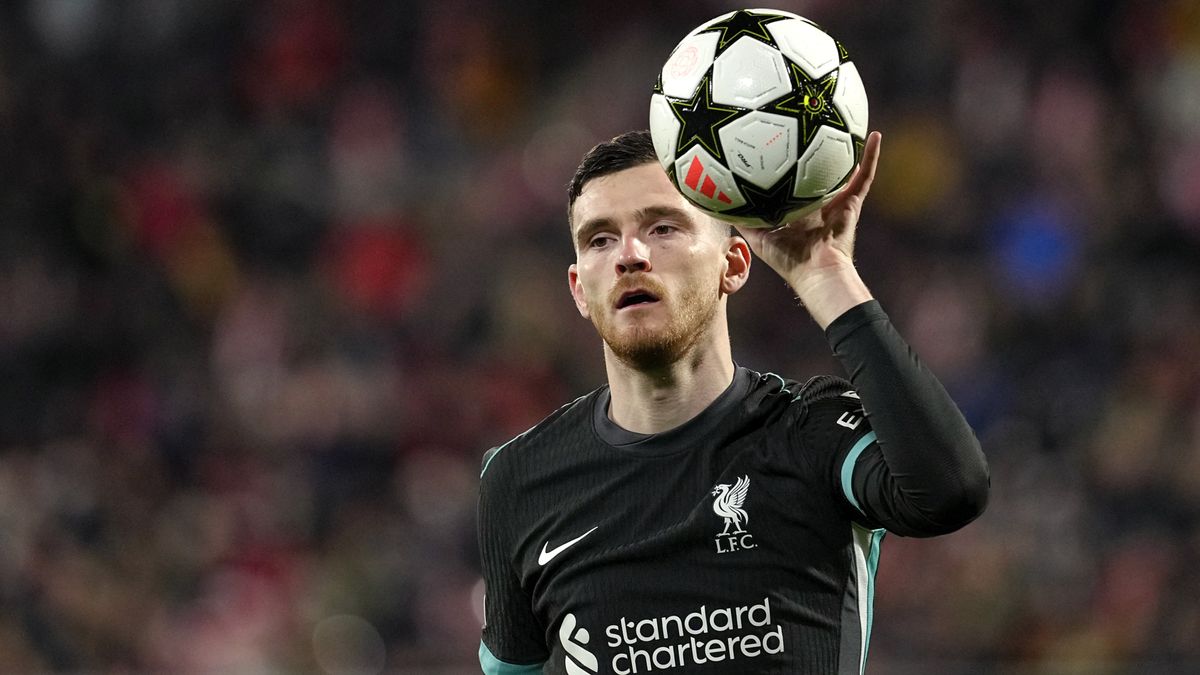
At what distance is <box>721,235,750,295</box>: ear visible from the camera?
3.42 metres

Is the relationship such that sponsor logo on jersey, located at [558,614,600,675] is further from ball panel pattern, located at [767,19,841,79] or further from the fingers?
ball panel pattern, located at [767,19,841,79]

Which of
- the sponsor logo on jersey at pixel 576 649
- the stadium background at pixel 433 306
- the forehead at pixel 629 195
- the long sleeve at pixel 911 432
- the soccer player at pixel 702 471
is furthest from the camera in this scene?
the stadium background at pixel 433 306

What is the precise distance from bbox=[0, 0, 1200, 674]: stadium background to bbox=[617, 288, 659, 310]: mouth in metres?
4.04

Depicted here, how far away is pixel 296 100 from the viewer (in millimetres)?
11336

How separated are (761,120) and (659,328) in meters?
0.51

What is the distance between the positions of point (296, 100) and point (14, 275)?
7.73ft

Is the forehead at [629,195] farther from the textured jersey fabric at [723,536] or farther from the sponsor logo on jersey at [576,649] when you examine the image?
the sponsor logo on jersey at [576,649]

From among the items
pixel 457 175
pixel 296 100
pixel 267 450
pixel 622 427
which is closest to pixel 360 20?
pixel 296 100

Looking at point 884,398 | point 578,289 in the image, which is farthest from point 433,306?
point 884,398

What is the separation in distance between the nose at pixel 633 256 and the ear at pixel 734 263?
0.22 m

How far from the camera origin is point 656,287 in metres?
3.27

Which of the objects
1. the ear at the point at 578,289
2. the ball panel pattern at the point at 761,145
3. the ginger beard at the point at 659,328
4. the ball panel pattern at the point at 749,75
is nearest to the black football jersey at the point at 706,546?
the ginger beard at the point at 659,328

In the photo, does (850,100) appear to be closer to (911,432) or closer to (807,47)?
(807,47)

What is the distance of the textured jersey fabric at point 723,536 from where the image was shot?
304 centimetres
